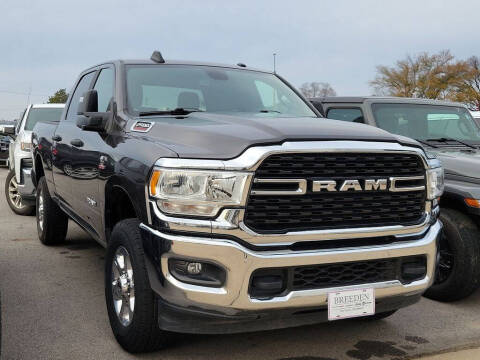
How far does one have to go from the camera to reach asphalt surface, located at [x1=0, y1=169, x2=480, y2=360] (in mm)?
3463

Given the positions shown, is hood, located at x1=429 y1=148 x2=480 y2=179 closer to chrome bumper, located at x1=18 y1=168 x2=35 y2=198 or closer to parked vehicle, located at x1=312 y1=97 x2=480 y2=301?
parked vehicle, located at x1=312 y1=97 x2=480 y2=301

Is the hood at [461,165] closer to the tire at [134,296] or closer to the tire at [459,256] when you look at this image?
the tire at [459,256]

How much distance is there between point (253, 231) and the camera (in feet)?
9.14

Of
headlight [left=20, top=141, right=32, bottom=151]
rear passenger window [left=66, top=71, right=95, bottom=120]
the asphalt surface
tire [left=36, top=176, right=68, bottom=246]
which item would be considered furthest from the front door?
headlight [left=20, top=141, right=32, bottom=151]

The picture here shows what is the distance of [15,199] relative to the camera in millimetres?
8625

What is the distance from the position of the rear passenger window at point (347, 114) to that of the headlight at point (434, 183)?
7.78 feet

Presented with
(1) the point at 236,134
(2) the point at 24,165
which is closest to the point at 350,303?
(1) the point at 236,134

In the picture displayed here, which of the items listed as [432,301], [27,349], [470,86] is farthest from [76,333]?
[470,86]

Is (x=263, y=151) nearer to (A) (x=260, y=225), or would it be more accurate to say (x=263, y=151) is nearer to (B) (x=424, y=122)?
(A) (x=260, y=225)

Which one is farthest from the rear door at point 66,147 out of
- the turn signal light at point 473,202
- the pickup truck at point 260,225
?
the turn signal light at point 473,202

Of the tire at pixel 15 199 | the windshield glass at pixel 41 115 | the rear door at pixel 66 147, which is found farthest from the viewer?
the windshield glass at pixel 41 115

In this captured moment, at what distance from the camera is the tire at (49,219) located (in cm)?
603

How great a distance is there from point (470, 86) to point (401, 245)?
185 ft

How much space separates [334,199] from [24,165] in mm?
6253
